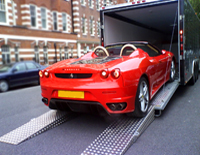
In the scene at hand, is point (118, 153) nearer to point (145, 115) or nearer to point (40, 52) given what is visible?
point (145, 115)

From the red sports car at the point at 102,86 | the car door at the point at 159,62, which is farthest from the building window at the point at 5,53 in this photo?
the red sports car at the point at 102,86

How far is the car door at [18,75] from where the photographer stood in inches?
387

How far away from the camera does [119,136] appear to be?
3246 mm

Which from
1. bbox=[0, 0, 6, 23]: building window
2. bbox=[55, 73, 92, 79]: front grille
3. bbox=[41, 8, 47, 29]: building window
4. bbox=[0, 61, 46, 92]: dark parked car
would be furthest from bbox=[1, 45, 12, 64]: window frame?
bbox=[55, 73, 92, 79]: front grille

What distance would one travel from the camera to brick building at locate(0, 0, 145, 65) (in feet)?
69.1

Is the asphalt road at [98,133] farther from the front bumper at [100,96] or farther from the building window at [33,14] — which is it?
the building window at [33,14]

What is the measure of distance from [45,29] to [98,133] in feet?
75.5

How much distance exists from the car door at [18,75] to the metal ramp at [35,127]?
20.2 ft

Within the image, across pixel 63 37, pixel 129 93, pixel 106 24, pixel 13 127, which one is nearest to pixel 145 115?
pixel 129 93

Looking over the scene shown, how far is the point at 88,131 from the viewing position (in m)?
3.69

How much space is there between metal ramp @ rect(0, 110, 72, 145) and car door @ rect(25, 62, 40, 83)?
667cm

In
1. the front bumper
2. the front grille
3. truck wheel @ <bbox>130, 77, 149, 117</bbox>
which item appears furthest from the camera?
truck wheel @ <bbox>130, 77, 149, 117</bbox>

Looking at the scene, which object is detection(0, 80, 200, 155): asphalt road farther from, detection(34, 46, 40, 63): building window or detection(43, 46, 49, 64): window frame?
detection(43, 46, 49, 64): window frame

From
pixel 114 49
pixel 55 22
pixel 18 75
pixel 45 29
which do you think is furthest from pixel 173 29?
pixel 55 22
